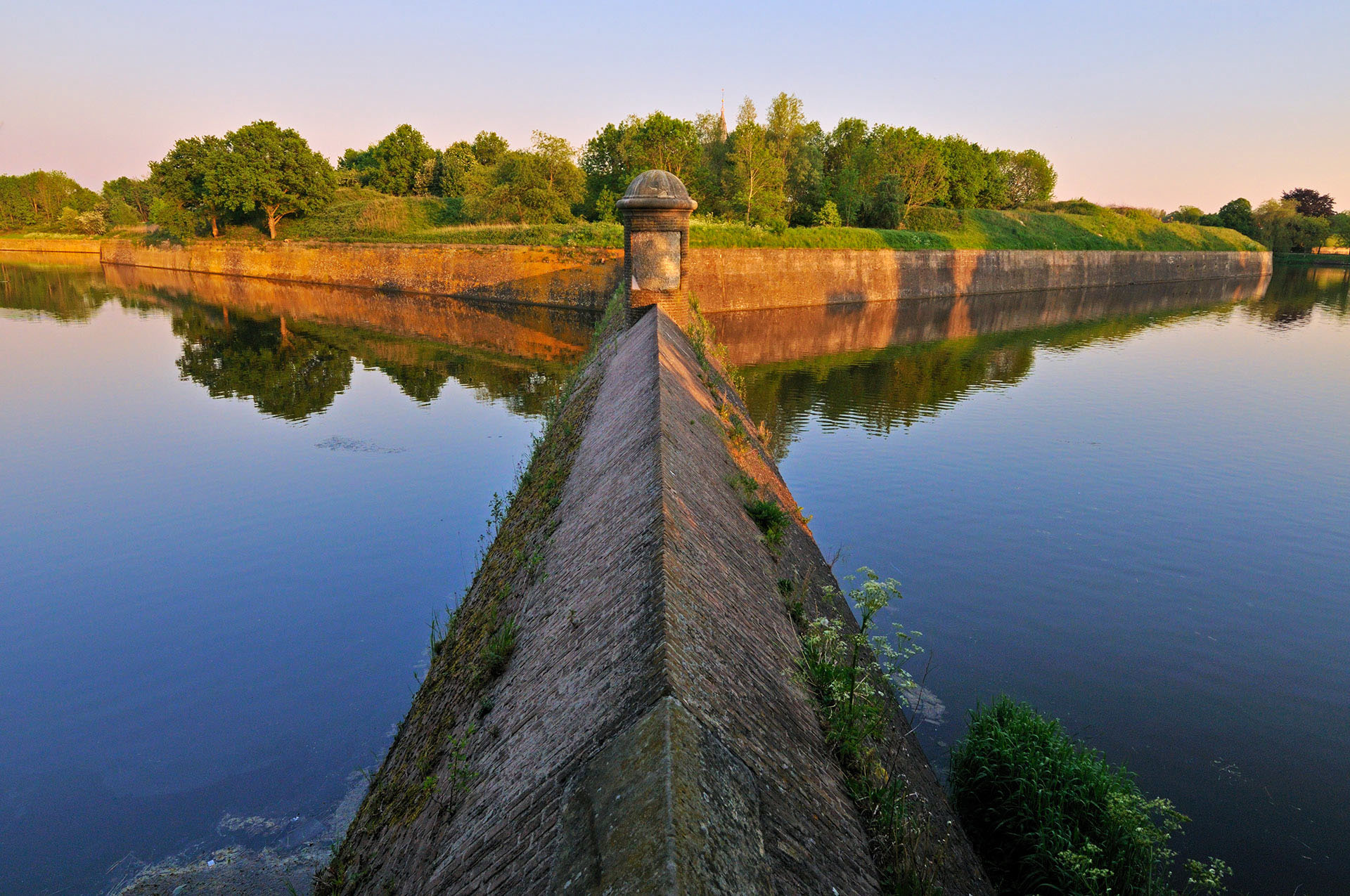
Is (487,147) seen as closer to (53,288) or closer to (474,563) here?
(53,288)

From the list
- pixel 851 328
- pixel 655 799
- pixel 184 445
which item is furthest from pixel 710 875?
pixel 851 328

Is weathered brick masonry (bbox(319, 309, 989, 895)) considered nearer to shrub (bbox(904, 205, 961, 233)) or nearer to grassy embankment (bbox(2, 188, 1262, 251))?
grassy embankment (bbox(2, 188, 1262, 251))

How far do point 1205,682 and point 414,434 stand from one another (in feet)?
48.1

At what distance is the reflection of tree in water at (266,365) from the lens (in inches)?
763

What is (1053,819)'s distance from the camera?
4527mm

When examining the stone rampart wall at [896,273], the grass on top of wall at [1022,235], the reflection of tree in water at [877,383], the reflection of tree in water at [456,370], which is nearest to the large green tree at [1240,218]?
the grass on top of wall at [1022,235]

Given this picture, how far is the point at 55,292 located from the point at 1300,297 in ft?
270

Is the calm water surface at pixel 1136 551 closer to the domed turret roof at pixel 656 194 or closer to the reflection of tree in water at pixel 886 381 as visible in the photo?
the reflection of tree in water at pixel 886 381

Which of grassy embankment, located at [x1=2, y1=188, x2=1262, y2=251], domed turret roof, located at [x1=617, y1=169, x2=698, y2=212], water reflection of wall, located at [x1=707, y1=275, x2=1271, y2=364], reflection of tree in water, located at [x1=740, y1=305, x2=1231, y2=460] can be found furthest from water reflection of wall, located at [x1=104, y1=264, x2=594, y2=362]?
domed turret roof, located at [x1=617, y1=169, x2=698, y2=212]

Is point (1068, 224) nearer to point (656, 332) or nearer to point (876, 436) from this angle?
point (876, 436)

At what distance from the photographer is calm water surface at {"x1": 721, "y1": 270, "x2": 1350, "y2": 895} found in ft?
21.1

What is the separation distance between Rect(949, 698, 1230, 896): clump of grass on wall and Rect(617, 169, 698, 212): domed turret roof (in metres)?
10.3

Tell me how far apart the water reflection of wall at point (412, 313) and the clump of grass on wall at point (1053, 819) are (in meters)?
20.0

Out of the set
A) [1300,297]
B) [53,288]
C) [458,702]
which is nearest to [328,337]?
[458,702]
